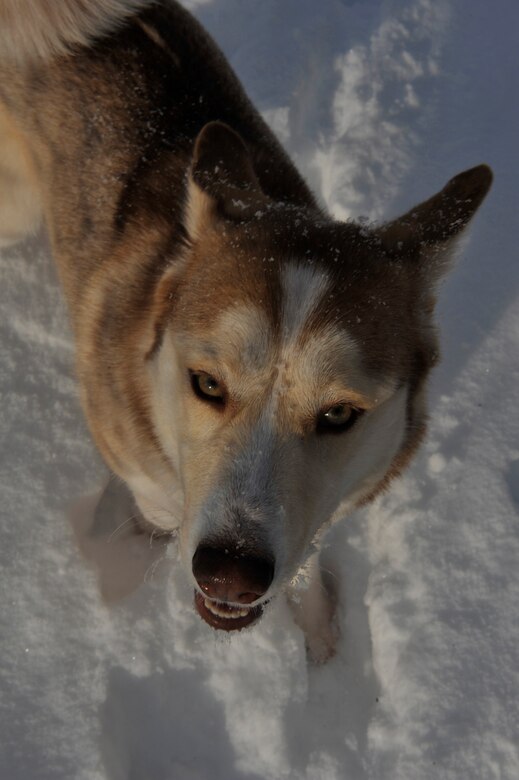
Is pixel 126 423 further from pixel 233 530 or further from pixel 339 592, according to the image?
pixel 339 592

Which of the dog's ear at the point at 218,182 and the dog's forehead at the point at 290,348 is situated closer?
the dog's forehead at the point at 290,348

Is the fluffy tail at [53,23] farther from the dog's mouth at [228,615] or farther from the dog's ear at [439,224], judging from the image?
the dog's mouth at [228,615]

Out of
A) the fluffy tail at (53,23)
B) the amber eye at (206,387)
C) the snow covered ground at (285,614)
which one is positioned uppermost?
the fluffy tail at (53,23)

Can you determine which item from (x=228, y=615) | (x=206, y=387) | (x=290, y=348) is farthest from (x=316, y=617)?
(x=290, y=348)

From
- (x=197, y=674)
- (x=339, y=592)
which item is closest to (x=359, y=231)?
(x=339, y=592)

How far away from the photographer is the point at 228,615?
1.99 m

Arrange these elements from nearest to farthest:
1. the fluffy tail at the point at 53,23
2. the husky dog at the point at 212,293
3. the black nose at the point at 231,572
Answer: the black nose at the point at 231,572, the husky dog at the point at 212,293, the fluffy tail at the point at 53,23

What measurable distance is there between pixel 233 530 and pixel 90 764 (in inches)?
64.7

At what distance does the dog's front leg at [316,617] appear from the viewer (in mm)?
3068

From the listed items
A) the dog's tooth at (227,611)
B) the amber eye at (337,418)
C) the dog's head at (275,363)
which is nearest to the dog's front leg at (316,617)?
the dog's head at (275,363)

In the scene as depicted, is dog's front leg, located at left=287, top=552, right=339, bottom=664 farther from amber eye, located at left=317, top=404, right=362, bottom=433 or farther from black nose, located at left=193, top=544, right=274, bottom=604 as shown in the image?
black nose, located at left=193, top=544, right=274, bottom=604

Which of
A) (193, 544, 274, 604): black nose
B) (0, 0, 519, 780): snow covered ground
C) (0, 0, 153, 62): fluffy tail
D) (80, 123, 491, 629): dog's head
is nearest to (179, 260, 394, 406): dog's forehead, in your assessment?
(80, 123, 491, 629): dog's head

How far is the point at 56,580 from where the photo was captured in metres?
3.11

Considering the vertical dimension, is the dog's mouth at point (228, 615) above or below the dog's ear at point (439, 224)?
below
